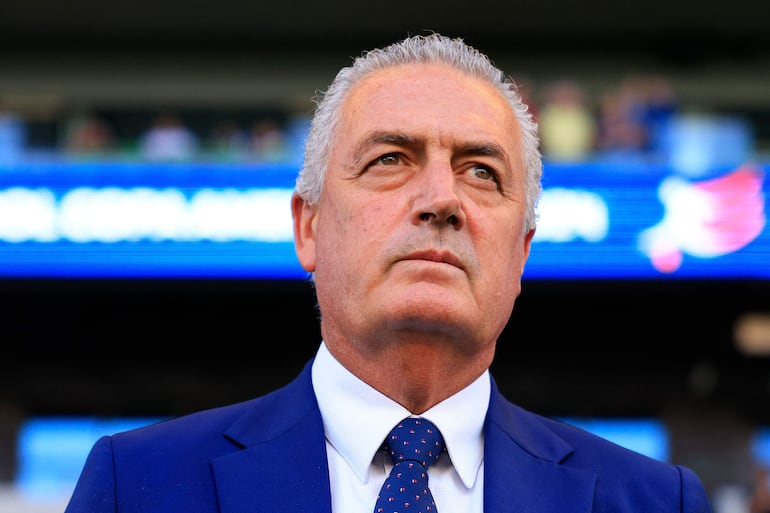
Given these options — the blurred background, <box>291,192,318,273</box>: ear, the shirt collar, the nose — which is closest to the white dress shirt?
the shirt collar

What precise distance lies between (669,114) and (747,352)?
3233 mm

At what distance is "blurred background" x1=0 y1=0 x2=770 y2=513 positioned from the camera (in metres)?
9.28

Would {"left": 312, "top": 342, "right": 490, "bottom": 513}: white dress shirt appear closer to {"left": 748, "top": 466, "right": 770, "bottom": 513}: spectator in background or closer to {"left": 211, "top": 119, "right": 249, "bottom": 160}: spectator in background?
{"left": 748, "top": 466, "right": 770, "bottom": 513}: spectator in background

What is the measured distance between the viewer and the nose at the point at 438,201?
6.81 ft

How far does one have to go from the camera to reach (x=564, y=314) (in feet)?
38.3

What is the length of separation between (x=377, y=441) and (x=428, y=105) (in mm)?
655

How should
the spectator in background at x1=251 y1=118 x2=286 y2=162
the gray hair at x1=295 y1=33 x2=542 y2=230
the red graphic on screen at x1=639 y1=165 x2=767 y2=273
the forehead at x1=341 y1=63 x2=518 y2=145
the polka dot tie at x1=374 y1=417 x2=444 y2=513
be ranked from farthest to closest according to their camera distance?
1. the spectator in background at x1=251 y1=118 x2=286 y2=162
2. the red graphic on screen at x1=639 y1=165 x2=767 y2=273
3. the gray hair at x1=295 y1=33 x2=542 y2=230
4. the forehead at x1=341 y1=63 x2=518 y2=145
5. the polka dot tie at x1=374 y1=417 x2=444 y2=513

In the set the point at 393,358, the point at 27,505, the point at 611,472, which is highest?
the point at 393,358

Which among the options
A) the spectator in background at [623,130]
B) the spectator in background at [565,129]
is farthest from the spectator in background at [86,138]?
the spectator in background at [623,130]

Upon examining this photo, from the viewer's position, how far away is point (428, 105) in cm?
224

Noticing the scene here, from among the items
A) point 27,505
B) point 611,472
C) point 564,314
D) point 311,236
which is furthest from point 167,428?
point 564,314

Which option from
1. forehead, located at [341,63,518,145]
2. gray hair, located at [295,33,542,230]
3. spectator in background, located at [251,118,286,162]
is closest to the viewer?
forehead, located at [341,63,518,145]

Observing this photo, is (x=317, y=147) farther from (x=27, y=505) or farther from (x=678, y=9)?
(x=678, y=9)

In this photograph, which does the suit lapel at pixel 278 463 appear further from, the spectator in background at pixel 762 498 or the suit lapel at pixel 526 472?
the spectator in background at pixel 762 498
